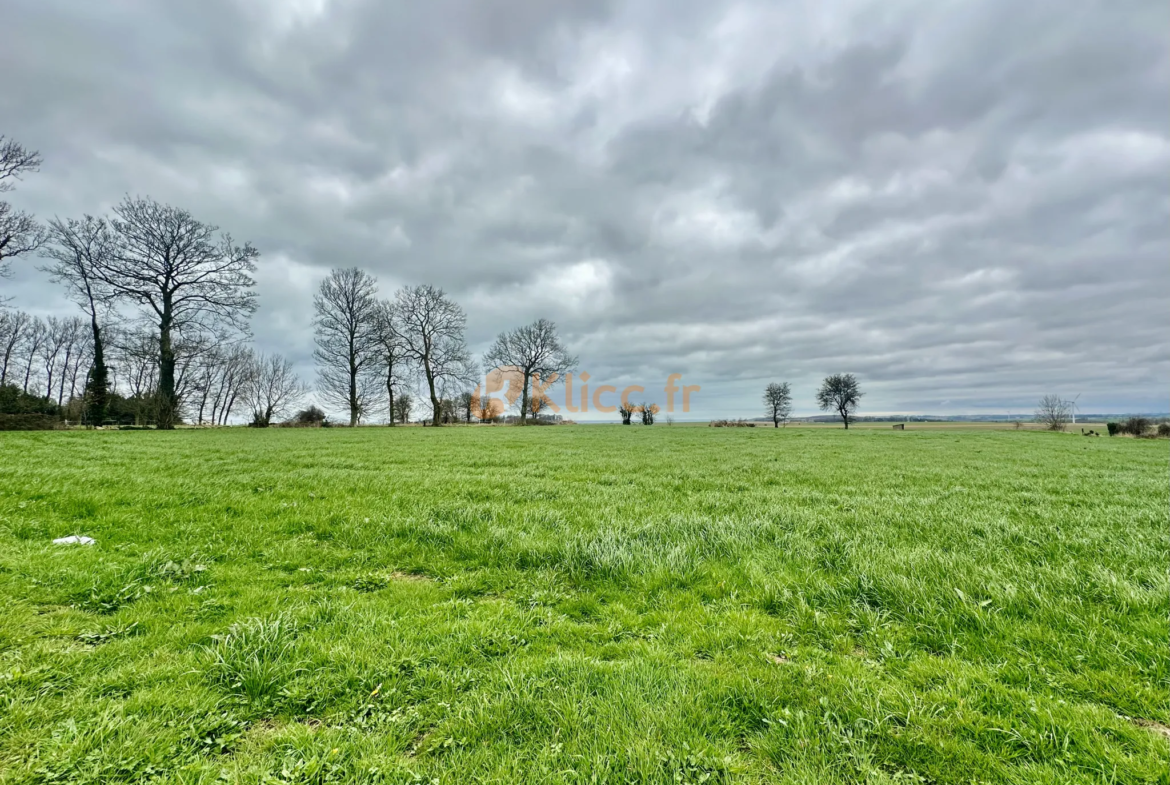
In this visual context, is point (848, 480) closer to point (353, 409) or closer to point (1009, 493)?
point (1009, 493)

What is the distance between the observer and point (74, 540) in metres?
5.38

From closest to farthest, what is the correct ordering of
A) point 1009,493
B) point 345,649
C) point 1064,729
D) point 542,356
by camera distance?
point 1064,729 → point 345,649 → point 1009,493 → point 542,356

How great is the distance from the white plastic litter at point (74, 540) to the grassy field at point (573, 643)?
21 centimetres

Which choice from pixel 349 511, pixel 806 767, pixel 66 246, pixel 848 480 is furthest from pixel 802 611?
pixel 66 246

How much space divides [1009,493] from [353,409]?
137ft

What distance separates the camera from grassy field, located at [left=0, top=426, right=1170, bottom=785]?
7.64ft

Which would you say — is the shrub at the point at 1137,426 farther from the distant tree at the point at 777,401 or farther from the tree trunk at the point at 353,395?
the tree trunk at the point at 353,395

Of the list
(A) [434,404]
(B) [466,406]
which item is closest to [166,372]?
(A) [434,404]

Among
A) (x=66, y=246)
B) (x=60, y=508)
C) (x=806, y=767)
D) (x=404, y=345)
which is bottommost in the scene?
(x=806, y=767)

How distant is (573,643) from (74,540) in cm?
666

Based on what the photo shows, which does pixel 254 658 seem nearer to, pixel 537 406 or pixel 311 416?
pixel 311 416

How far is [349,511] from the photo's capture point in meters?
6.98

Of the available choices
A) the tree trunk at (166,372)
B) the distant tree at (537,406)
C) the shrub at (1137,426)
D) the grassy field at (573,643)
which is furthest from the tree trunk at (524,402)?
the shrub at (1137,426)

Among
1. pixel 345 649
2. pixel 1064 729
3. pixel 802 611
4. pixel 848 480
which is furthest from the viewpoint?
pixel 848 480
